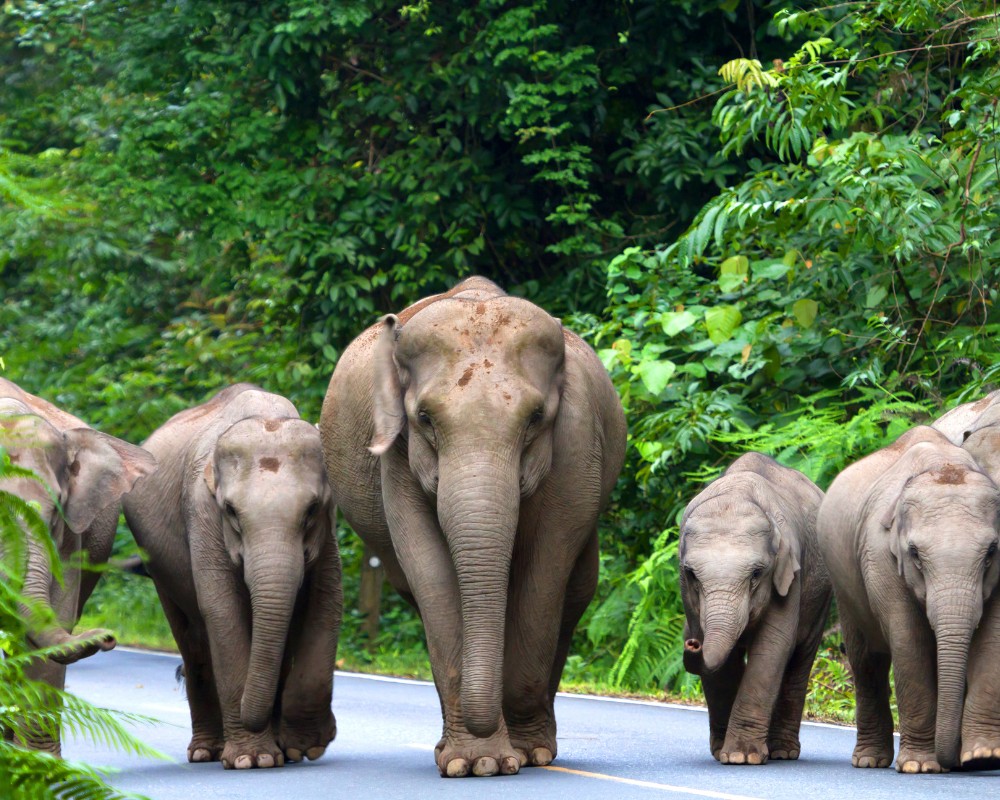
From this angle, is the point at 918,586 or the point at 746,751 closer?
the point at 918,586

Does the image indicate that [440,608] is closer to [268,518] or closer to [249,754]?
[268,518]

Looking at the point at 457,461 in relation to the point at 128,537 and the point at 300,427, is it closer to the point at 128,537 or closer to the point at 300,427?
the point at 300,427

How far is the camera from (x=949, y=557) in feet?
27.8

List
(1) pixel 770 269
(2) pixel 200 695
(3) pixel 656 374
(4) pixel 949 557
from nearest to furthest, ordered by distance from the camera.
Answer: (4) pixel 949 557 → (2) pixel 200 695 → (3) pixel 656 374 → (1) pixel 770 269

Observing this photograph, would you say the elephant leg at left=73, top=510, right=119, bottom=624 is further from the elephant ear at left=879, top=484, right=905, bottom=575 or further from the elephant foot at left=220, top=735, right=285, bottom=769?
the elephant ear at left=879, top=484, right=905, bottom=575

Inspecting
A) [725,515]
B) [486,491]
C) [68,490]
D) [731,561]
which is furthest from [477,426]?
[68,490]

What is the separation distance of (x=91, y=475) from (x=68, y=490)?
8.9 inches

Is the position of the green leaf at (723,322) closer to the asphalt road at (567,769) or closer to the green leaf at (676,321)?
the green leaf at (676,321)

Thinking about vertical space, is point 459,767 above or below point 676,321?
below

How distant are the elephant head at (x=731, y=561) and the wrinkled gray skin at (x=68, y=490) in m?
3.13

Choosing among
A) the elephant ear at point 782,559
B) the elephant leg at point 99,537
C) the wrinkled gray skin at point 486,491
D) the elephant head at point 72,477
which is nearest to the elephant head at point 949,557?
the elephant ear at point 782,559

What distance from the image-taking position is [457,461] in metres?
8.16

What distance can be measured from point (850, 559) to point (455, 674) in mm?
2703

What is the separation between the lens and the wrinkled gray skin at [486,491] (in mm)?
8039
